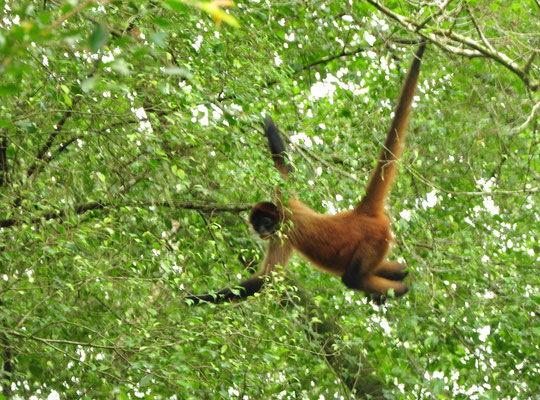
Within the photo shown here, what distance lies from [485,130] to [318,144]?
1.69m

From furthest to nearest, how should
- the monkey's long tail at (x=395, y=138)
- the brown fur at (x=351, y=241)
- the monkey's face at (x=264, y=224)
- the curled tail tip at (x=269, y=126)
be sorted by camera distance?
the brown fur at (x=351, y=241)
the monkey's face at (x=264, y=224)
the curled tail tip at (x=269, y=126)
the monkey's long tail at (x=395, y=138)

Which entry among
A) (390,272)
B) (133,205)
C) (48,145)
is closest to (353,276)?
(390,272)

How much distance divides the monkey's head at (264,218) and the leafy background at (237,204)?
178 mm

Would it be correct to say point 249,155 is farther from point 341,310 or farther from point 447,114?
point 447,114

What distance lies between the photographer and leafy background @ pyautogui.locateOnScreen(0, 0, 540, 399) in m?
4.34

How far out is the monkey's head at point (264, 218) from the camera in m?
6.42

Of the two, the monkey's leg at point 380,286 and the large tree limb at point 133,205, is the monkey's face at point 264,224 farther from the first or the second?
the monkey's leg at point 380,286

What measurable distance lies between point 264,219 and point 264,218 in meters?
0.01

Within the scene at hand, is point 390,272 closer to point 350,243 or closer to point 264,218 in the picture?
point 350,243

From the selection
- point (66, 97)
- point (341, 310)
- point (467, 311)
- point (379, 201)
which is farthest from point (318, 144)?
point (66, 97)

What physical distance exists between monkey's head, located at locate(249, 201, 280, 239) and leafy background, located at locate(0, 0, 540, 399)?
178mm

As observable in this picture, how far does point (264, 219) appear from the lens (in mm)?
6531

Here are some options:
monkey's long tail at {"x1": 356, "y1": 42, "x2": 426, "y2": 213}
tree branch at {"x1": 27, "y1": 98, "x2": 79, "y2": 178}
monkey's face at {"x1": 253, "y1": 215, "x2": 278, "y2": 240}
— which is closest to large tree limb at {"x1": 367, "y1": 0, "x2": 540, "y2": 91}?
monkey's long tail at {"x1": 356, "y1": 42, "x2": 426, "y2": 213}

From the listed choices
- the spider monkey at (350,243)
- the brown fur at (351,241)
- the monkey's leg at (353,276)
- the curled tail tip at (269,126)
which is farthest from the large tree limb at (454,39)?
the monkey's leg at (353,276)
